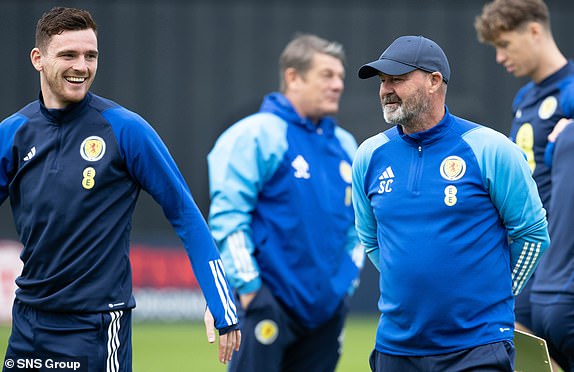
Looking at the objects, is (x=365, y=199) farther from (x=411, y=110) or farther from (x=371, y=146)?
(x=411, y=110)

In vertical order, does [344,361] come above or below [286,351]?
below

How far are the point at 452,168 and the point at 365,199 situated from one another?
51 centimetres

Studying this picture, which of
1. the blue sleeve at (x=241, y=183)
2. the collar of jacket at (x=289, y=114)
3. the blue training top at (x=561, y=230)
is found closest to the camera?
the blue training top at (x=561, y=230)

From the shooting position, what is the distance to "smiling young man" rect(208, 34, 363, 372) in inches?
234

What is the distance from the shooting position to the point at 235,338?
4.51m

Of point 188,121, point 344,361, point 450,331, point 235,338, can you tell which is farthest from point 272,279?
point 188,121

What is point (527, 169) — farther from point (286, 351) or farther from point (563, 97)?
point (286, 351)

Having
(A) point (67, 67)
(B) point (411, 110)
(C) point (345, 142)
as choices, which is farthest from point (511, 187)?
(C) point (345, 142)

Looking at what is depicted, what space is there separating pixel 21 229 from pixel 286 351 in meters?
2.24

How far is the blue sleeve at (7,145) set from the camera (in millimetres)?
4469

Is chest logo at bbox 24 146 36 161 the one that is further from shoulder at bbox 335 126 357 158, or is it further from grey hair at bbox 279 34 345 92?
shoulder at bbox 335 126 357 158

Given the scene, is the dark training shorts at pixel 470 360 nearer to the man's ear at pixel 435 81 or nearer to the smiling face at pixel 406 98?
the smiling face at pixel 406 98

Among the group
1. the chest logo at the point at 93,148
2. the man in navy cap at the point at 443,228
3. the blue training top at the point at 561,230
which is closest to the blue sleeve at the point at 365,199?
the man in navy cap at the point at 443,228

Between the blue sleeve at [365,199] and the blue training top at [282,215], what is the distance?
4.00ft
